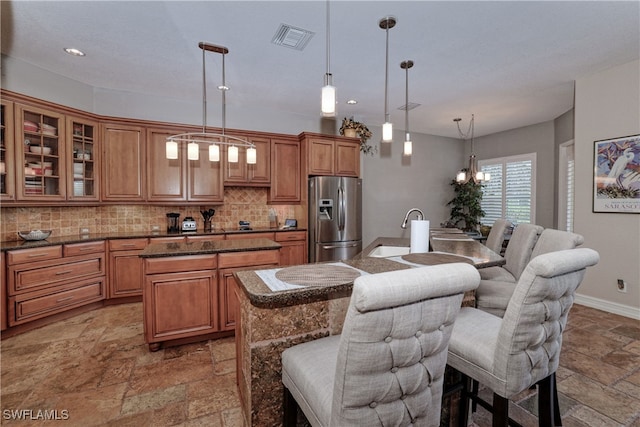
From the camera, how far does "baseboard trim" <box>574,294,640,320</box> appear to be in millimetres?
3267

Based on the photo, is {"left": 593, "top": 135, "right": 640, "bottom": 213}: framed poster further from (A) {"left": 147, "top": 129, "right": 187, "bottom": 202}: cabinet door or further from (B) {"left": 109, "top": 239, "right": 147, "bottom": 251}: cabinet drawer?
(B) {"left": 109, "top": 239, "right": 147, "bottom": 251}: cabinet drawer

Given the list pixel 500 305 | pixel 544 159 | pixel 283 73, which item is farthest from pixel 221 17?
pixel 544 159

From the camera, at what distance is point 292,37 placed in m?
2.70

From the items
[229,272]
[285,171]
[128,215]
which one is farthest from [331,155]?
[128,215]

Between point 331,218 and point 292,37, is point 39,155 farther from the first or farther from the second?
point 331,218

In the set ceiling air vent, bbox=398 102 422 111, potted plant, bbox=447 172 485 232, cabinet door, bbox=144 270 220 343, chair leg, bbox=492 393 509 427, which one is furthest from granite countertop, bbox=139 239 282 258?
potted plant, bbox=447 172 485 232

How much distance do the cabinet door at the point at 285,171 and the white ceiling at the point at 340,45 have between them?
2.39 feet

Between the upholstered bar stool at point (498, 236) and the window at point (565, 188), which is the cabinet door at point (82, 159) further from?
the window at point (565, 188)

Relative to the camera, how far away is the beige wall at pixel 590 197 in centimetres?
325

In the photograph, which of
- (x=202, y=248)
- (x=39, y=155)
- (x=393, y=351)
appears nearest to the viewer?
(x=393, y=351)

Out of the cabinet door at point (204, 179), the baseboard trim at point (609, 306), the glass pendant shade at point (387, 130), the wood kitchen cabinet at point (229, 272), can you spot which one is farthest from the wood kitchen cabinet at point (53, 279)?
the baseboard trim at point (609, 306)

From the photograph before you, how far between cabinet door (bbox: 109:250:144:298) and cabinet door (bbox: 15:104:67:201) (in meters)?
0.92

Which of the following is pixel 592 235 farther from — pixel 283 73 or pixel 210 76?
pixel 210 76

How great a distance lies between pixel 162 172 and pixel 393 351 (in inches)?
161
